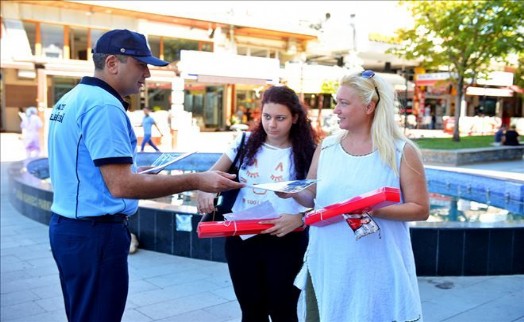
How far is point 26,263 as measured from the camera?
18.6 ft

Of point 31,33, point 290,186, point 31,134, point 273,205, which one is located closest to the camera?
point 290,186

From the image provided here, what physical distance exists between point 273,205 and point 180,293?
91.5 inches

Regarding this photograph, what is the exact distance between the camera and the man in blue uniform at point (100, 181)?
210cm

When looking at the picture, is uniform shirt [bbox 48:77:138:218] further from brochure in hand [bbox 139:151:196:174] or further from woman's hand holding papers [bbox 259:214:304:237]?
woman's hand holding papers [bbox 259:214:304:237]

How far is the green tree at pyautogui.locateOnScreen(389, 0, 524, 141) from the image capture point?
17.2m

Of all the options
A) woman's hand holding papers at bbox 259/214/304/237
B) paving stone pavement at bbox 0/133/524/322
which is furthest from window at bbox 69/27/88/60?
woman's hand holding papers at bbox 259/214/304/237

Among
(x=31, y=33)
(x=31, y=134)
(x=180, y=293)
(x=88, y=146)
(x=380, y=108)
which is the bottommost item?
(x=180, y=293)

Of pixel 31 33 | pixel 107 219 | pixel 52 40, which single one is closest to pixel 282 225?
pixel 107 219

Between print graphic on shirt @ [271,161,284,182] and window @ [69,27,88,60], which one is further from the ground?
window @ [69,27,88,60]

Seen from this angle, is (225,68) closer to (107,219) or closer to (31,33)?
(31,33)

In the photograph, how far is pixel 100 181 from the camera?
85.9 inches

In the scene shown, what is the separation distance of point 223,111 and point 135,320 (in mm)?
26994

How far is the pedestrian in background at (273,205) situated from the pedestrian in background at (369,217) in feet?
1.33

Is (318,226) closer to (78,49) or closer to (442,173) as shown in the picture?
(442,173)
